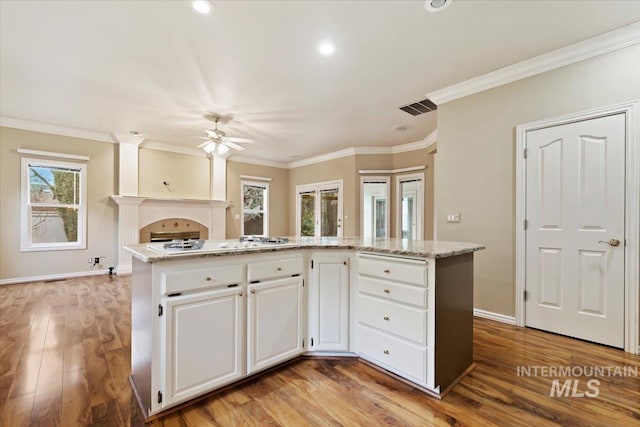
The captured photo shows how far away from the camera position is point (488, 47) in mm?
2617

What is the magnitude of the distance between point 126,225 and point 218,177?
2159mm

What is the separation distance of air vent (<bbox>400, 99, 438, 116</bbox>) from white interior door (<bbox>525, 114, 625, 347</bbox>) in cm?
139

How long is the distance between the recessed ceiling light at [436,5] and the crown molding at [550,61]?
1.27 m

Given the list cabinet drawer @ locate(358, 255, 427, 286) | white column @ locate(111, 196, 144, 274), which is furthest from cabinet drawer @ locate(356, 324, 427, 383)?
white column @ locate(111, 196, 144, 274)

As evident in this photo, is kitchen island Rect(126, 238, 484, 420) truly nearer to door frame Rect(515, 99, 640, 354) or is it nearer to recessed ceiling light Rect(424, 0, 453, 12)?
door frame Rect(515, 99, 640, 354)

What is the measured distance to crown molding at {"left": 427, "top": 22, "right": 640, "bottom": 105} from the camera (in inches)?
92.9

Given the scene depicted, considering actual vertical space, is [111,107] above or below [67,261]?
above

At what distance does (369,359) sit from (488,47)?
2.93m

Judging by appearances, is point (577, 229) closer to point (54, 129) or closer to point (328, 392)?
point (328, 392)

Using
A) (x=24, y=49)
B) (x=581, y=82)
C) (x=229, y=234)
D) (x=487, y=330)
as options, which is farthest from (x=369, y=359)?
(x=229, y=234)

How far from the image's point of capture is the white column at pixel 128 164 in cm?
553

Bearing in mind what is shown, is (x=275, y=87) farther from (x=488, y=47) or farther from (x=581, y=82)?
(x=581, y=82)

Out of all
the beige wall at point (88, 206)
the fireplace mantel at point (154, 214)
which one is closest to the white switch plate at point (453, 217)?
the fireplace mantel at point (154, 214)

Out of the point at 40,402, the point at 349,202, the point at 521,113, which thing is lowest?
the point at 40,402
